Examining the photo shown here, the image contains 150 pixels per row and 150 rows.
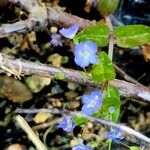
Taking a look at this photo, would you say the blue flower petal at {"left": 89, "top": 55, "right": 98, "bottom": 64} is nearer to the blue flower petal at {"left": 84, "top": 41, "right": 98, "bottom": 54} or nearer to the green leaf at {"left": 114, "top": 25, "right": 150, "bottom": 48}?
the blue flower petal at {"left": 84, "top": 41, "right": 98, "bottom": 54}

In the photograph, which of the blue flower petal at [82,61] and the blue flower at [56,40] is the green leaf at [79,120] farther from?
the blue flower at [56,40]

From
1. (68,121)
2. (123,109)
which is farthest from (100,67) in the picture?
(123,109)

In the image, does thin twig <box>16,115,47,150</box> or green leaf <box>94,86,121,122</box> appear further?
thin twig <box>16,115,47,150</box>

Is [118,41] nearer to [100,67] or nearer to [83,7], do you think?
[100,67]

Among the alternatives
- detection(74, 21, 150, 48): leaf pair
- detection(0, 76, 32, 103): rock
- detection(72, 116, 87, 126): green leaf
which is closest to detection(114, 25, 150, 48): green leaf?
detection(74, 21, 150, 48): leaf pair

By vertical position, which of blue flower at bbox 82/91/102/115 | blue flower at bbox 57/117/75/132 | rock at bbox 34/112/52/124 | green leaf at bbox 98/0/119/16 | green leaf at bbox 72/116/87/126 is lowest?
rock at bbox 34/112/52/124

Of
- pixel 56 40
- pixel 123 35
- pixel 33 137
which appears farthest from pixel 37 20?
pixel 33 137

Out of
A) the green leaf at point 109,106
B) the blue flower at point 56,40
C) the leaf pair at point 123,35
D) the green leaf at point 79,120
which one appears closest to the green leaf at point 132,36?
the leaf pair at point 123,35
